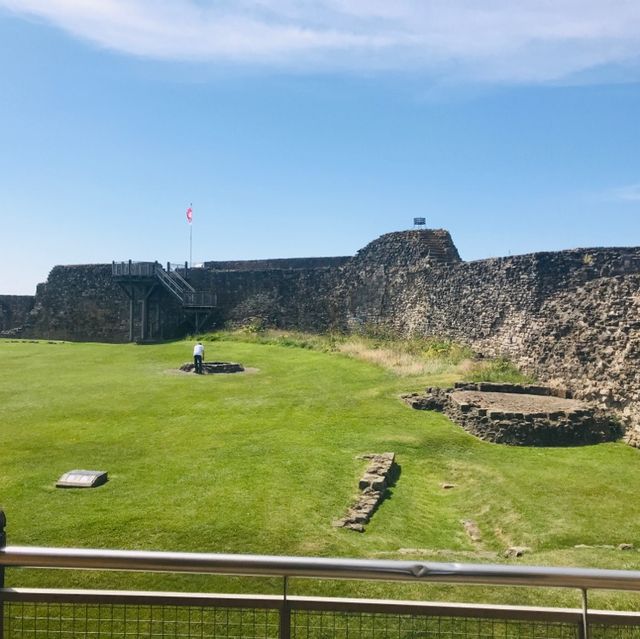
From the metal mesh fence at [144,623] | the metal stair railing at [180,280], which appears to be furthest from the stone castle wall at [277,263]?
the metal mesh fence at [144,623]

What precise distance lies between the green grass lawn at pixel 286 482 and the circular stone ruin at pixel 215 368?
312cm

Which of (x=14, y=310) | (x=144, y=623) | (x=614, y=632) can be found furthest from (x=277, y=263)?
(x=614, y=632)

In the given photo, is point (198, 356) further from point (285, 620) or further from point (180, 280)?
point (285, 620)

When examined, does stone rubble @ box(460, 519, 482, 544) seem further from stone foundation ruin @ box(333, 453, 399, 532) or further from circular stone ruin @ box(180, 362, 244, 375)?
circular stone ruin @ box(180, 362, 244, 375)

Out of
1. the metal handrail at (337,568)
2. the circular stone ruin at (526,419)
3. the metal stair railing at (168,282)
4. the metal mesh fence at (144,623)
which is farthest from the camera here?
the metal stair railing at (168,282)

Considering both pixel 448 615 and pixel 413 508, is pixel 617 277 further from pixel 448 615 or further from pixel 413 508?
pixel 448 615

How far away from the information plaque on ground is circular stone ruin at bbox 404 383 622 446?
7295 mm

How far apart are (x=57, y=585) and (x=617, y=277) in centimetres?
1275

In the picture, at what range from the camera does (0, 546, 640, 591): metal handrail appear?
267 cm

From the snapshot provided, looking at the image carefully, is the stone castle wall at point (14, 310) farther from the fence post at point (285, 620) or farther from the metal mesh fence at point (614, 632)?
the metal mesh fence at point (614, 632)

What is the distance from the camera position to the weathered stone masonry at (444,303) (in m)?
14.3

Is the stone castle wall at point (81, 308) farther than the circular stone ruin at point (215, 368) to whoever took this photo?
Yes

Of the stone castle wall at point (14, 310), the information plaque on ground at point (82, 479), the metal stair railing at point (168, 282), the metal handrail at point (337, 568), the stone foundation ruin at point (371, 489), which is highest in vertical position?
the metal stair railing at point (168, 282)

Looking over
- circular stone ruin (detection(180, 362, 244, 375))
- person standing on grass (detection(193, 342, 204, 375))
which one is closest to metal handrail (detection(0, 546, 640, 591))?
person standing on grass (detection(193, 342, 204, 375))
